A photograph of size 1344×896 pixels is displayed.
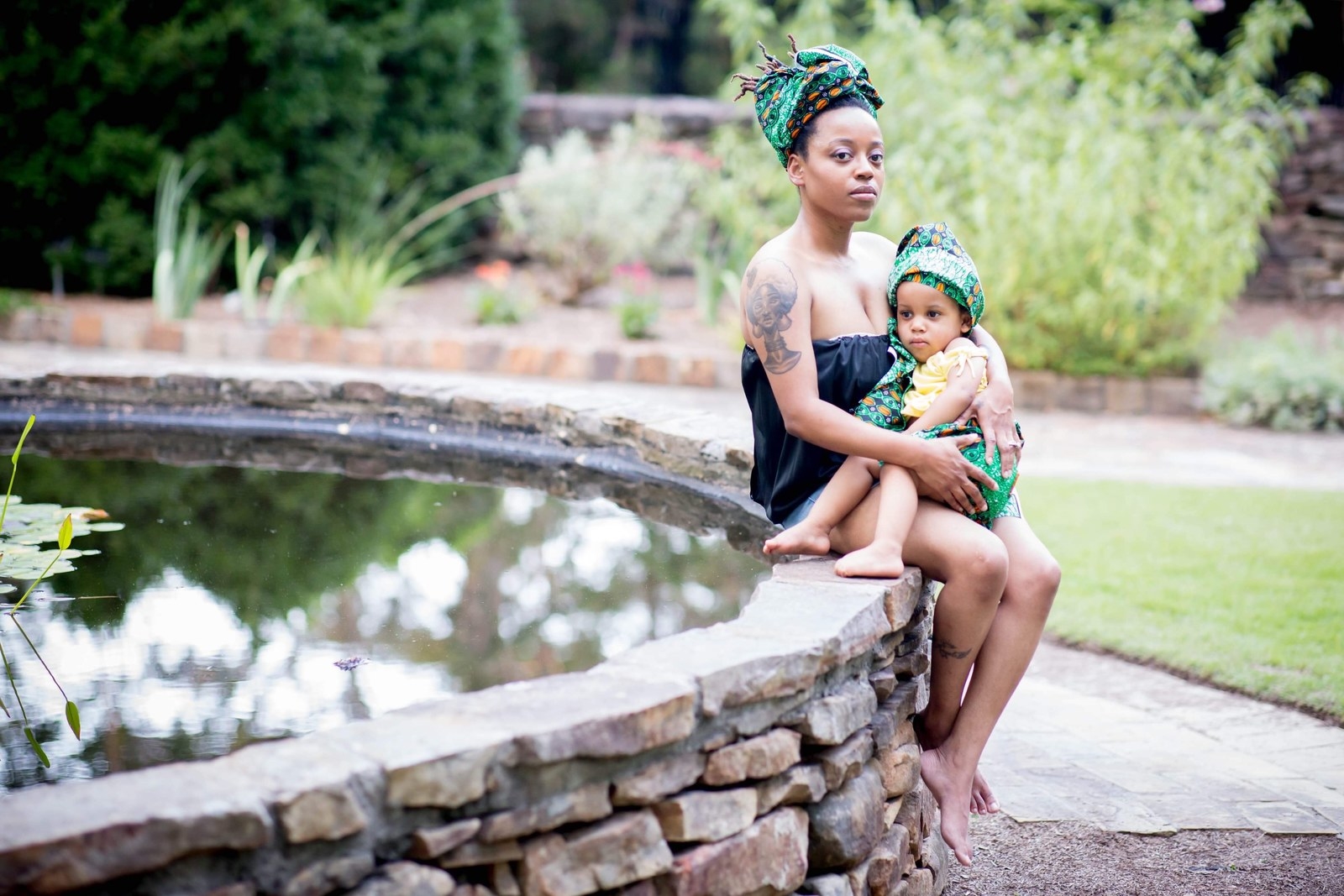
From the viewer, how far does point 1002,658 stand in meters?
2.22

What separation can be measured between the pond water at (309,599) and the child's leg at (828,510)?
269 mm

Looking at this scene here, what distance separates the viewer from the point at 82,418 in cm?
436

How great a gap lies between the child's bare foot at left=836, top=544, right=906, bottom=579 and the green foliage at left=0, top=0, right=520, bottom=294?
7.71 metres

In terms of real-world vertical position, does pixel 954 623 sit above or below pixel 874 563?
below

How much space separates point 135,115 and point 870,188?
315 inches

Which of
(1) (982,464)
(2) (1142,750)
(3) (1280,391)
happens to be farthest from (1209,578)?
(3) (1280,391)

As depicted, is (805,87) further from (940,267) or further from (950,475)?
(950,475)

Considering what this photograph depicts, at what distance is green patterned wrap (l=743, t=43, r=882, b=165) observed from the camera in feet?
7.77

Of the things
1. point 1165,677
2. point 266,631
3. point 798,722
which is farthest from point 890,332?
point 1165,677

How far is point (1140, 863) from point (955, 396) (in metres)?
1.07

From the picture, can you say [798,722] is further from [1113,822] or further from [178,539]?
[178,539]

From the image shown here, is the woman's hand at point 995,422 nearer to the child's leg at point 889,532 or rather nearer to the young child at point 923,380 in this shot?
the young child at point 923,380

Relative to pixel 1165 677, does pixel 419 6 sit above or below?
above

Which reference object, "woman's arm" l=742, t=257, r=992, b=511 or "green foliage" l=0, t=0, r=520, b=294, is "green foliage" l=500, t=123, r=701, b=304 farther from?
"woman's arm" l=742, t=257, r=992, b=511
